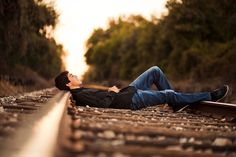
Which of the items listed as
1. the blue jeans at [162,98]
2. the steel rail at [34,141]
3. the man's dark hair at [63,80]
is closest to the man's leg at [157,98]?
the blue jeans at [162,98]

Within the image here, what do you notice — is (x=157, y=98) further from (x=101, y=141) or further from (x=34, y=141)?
(x=34, y=141)

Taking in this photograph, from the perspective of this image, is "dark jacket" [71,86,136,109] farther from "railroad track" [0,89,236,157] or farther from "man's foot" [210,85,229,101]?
"railroad track" [0,89,236,157]

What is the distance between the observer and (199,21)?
30.7 metres

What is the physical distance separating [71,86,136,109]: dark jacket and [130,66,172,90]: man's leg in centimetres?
58

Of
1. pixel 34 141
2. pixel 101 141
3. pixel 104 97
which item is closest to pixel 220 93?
pixel 104 97

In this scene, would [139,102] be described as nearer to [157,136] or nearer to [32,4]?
[157,136]

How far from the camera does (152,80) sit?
739 centimetres

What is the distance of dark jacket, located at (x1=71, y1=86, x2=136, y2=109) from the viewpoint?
21.8 feet

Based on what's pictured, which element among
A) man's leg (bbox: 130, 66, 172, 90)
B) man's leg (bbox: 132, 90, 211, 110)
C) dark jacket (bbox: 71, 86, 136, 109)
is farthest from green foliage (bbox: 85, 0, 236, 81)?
dark jacket (bbox: 71, 86, 136, 109)

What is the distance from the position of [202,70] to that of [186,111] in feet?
62.1

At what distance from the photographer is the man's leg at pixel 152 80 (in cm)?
728

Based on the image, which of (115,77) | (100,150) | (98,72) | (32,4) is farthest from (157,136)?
(98,72)

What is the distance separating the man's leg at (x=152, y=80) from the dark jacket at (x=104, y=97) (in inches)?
22.8

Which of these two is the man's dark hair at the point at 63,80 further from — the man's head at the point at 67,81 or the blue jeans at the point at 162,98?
the blue jeans at the point at 162,98
